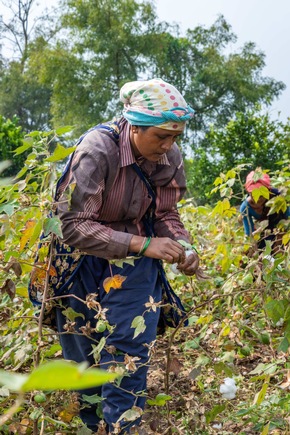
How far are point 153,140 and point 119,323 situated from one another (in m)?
0.52

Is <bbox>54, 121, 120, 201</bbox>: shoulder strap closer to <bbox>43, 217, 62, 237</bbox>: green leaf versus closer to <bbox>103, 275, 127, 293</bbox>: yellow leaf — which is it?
<bbox>103, 275, 127, 293</bbox>: yellow leaf

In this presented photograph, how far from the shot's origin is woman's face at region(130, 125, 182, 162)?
2.09 metres

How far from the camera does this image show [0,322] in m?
2.11

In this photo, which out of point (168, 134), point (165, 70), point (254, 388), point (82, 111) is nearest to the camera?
point (168, 134)

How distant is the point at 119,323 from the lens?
84.7 inches

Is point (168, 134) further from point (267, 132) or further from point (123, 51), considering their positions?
point (123, 51)

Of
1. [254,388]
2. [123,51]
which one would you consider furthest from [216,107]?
[254,388]

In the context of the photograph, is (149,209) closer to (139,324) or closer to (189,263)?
(189,263)

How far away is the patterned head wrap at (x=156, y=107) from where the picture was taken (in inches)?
81.4

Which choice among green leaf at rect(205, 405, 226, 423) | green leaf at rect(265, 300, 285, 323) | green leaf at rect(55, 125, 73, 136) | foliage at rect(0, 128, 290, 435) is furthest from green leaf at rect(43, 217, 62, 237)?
green leaf at rect(205, 405, 226, 423)

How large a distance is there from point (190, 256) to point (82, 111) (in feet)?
96.8

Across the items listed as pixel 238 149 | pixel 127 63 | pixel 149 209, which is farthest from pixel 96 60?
pixel 149 209

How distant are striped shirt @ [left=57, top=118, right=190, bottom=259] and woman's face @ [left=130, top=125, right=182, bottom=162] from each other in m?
0.04

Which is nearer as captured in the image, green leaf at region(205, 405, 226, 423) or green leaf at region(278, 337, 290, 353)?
green leaf at region(278, 337, 290, 353)
